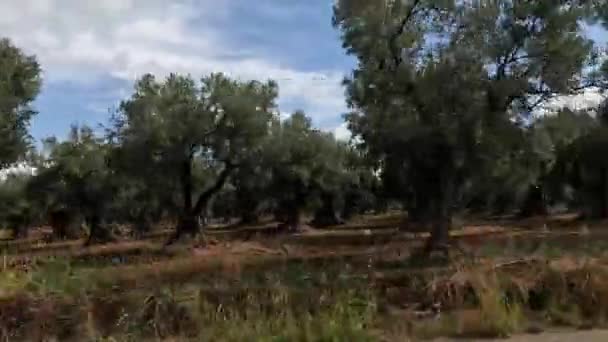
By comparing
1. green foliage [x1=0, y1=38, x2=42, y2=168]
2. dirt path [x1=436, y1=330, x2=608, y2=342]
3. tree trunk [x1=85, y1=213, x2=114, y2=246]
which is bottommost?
dirt path [x1=436, y1=330, x2=608, y2=342]

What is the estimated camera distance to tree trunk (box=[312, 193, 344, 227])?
59375mm

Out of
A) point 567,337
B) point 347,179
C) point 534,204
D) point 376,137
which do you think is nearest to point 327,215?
point 347,179

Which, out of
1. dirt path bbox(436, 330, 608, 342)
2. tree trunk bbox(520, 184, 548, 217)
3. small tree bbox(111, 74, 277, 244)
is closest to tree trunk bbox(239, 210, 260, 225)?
tree trunk bbox(520, 184, 548, 217)

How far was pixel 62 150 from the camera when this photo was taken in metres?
49.9

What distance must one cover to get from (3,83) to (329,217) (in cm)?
3410

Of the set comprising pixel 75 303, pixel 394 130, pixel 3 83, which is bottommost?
pixel 75 303

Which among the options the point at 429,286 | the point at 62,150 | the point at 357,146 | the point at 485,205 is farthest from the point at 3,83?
the point at 485,205

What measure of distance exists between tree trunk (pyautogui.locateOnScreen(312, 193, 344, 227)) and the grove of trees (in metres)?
0.14

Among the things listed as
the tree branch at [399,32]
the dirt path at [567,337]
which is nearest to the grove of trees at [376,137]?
the tree branch at [399,32]

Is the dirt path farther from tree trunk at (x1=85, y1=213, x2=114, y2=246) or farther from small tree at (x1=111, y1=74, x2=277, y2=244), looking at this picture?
tree trunk at (x1=85, y1=213, x2=114, y2=246)

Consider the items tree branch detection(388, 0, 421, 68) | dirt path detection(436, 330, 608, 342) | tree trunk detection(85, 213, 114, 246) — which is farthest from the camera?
tree trunk detection(85, 213, 114, 246)

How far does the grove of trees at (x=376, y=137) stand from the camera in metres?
23.0

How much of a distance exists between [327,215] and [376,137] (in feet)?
107

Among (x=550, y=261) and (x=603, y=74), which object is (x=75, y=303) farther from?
(x=603, y=74)
